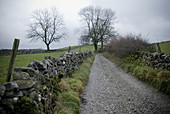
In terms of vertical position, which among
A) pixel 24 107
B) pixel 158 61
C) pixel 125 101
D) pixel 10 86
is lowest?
pixel 125 101

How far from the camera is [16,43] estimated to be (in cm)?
262

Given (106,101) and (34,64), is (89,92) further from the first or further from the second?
(34,64)

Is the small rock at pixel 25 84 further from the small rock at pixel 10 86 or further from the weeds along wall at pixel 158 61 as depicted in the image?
the weeds along wall at pixel 158 61

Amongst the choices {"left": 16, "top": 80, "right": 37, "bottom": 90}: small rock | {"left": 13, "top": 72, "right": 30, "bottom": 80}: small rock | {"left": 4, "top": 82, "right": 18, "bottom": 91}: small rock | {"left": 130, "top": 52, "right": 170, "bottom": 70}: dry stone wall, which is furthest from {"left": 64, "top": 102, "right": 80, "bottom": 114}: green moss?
{"left": 130, "top": 52, "right": 170, "bottom": 70}: dry stone wall

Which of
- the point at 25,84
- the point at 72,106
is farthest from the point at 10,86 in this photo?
the point at 72,106

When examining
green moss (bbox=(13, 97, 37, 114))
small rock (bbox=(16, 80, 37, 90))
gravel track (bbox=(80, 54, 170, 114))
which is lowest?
gravel track (bbox=(80, 54, 170, 114))

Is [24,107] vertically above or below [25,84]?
below

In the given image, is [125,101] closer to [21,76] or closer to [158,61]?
[21,76]

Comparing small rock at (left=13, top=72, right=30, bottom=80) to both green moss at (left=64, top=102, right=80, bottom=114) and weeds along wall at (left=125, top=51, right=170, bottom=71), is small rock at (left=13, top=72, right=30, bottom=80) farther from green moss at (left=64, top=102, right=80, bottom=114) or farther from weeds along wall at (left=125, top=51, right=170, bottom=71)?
weeds along wall at (left=125, top=51, right=170, bottom=71)

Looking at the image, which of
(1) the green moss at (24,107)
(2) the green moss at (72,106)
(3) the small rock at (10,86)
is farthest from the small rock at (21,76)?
(2) the green moss at (72,106)

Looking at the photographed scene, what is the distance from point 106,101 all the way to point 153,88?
2.96 meters

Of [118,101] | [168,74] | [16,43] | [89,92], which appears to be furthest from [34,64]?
[168,74]

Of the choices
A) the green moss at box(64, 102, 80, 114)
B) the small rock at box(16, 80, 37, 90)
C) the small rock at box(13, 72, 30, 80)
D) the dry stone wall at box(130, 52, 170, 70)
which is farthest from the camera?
the dry stone wall at box(130, 52, 170, 70)

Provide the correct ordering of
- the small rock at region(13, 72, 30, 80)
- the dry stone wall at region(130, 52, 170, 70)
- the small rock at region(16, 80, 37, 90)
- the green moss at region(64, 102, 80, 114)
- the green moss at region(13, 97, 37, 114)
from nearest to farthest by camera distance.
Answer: the green moss at region(13, 97, 37, 114), the small rock at region(16, 80, 37, 90), the small rock at region(13, 72, 30, 80), the green moss at region(64, 102, 80, 114), the dry stone wall at region(130, 52, 170, 70)
